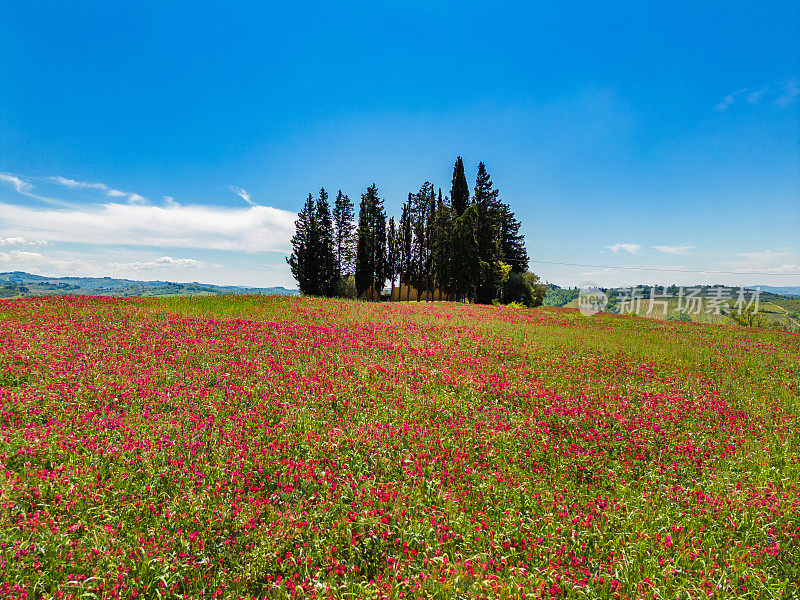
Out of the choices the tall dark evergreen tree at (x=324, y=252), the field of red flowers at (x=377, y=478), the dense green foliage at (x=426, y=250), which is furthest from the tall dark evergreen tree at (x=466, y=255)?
the field of red flowers at (x=377, y=478)

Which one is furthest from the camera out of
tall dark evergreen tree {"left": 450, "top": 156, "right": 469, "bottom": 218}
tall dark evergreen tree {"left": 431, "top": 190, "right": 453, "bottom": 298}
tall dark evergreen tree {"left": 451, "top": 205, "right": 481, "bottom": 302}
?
tall dark evergreen tree {"left": 450, "top": 156, "right": 469, "bottom": 218}

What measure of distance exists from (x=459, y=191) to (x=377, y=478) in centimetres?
4502

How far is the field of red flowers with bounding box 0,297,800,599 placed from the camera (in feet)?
11.2

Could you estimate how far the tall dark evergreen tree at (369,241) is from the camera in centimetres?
4669

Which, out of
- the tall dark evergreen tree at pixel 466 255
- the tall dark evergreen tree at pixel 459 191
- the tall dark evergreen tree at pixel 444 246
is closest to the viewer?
the tall dark evergreen tree at pixel 466 255

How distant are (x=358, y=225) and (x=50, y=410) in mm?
43760

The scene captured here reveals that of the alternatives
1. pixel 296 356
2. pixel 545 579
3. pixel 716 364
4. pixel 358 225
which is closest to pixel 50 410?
pixel 296 356

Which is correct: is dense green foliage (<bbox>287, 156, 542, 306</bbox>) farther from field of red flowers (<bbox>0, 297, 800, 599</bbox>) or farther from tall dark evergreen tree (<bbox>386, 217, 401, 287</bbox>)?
field of red flowers (<bbox>0, 297, 800, 599</bbox>)

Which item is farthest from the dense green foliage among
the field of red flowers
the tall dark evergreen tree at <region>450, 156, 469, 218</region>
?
the field of red flowers

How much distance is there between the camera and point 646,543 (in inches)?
153

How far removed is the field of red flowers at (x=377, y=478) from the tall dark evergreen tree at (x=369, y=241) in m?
37.8

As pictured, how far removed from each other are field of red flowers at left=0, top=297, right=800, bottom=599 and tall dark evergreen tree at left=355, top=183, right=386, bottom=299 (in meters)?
37.8

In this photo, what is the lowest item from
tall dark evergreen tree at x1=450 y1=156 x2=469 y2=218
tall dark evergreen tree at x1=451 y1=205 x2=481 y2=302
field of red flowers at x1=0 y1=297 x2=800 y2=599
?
field of red flowers at x1=0 y1=297 x2=800 y2=599

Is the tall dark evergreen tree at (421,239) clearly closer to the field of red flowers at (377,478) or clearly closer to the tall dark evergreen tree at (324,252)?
the tall dark evergreen tree at (324,252)
